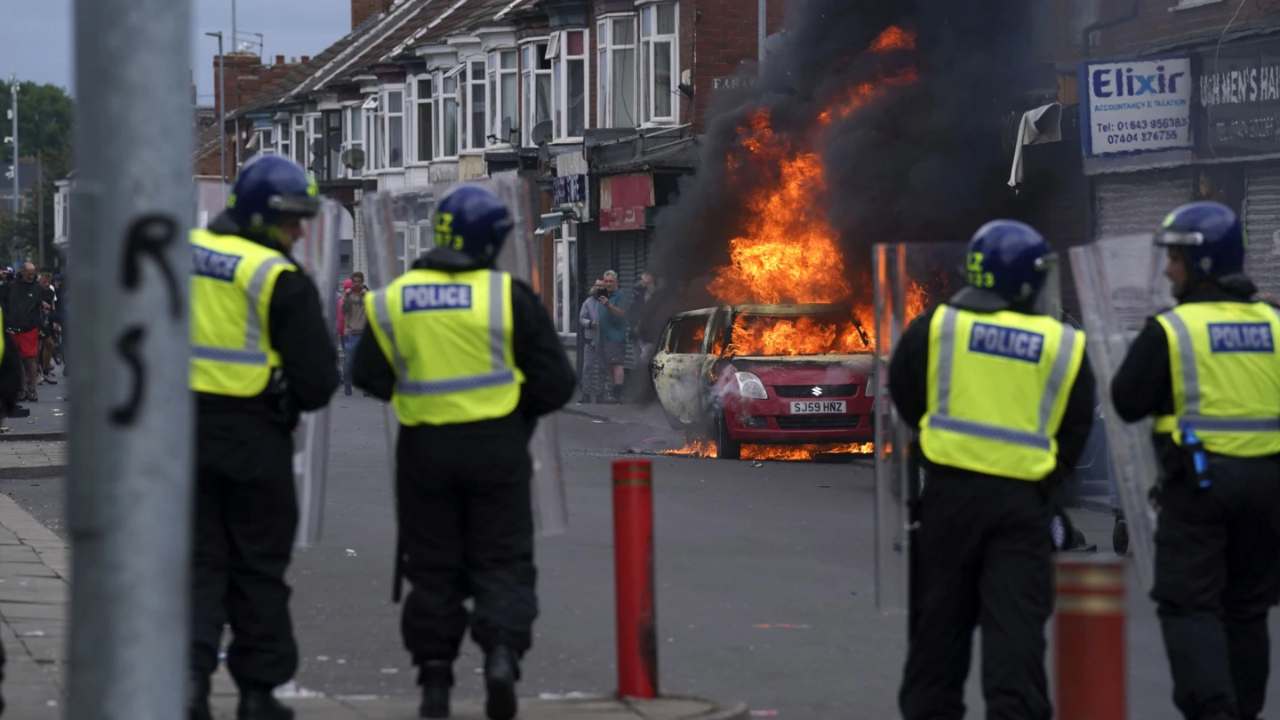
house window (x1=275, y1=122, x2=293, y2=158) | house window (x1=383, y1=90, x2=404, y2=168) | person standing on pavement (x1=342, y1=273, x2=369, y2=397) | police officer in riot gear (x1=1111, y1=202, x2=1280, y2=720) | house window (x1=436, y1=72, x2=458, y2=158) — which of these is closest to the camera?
police officer in riot gear (x1=1111, y1=202, x2=1280, y2=720)

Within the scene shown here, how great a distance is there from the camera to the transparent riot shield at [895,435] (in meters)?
5.88

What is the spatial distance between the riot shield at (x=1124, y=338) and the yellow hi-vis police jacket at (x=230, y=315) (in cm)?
251

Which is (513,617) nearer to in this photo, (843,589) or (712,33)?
(843,589)

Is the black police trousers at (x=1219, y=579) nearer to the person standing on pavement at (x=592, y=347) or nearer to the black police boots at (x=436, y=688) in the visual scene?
the black police boots at (x=436, y=688)

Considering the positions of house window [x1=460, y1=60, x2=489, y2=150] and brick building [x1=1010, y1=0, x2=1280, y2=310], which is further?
house window [x1=460, y1=60, x2=489, y2=150]

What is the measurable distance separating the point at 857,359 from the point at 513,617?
1157 cm

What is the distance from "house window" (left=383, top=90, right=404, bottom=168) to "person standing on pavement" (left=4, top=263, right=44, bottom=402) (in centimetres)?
2978

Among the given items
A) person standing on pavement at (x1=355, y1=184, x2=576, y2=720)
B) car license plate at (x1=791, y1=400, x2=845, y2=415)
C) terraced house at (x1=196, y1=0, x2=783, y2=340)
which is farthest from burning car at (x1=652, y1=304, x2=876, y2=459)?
person standing on pavement at (x1=355, y1=184, x2=576, y2=720)

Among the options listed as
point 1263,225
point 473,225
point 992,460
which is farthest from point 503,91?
point 992,460

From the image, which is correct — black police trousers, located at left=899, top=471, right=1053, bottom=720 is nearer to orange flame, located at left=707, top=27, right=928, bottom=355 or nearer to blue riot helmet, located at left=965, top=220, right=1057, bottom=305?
blue riot helmet, located at left=965, top=220, right=1057, bottom=305

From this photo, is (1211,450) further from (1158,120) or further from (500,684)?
(1158,120)

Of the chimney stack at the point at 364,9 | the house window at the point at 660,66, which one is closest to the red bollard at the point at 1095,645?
the house window at the point at 660,66

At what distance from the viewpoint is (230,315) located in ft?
18.9

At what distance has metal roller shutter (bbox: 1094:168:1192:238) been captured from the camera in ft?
66.8
